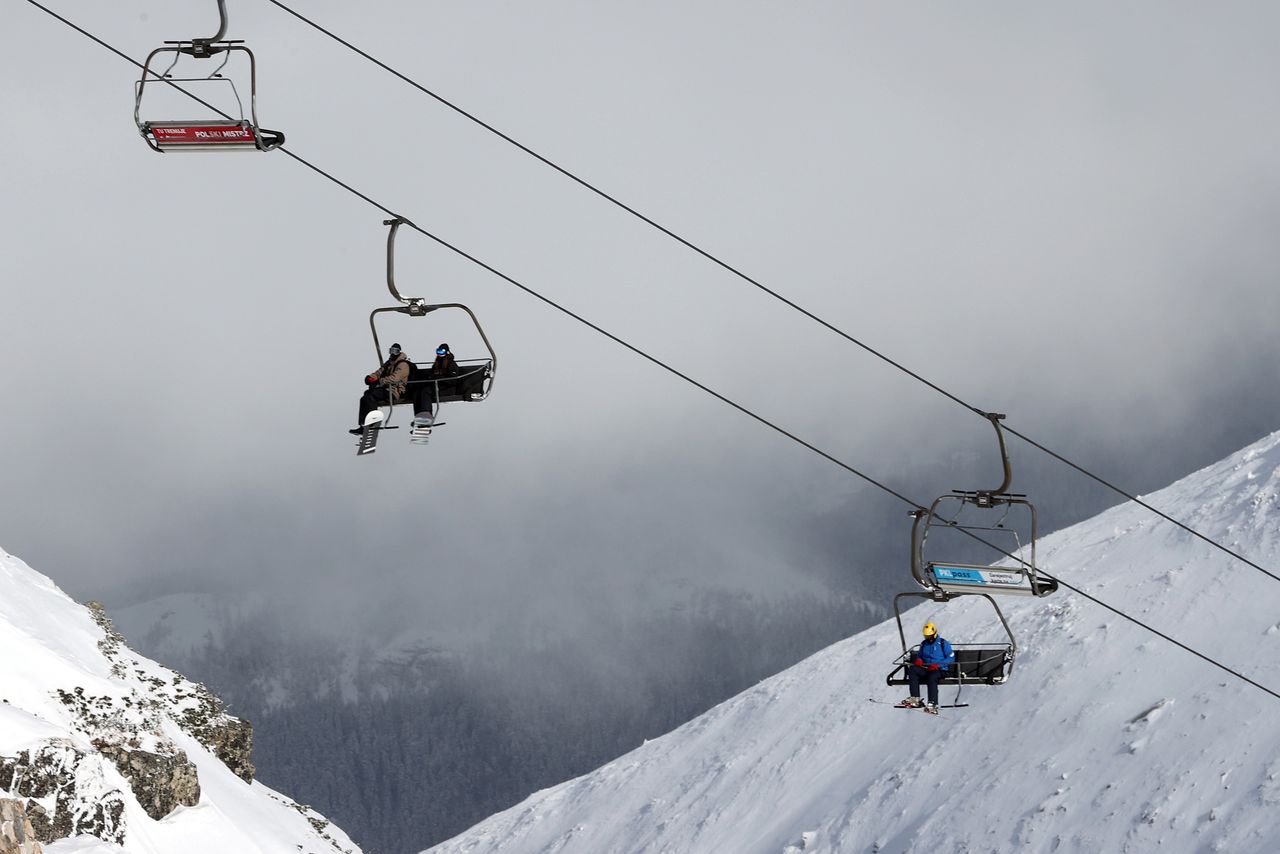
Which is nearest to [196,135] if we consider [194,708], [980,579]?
[980,579]

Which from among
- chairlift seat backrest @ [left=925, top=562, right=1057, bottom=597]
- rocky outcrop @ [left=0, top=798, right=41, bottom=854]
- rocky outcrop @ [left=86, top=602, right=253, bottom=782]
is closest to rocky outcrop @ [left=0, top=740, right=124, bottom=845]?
rocky outcrop @ [left=0, top=798, right=41, bottom=854]

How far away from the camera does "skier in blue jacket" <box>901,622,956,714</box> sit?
1271 inches

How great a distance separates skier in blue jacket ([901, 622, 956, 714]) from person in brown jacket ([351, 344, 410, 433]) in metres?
11.7

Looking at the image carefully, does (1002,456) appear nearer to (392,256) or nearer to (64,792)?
(392,256)

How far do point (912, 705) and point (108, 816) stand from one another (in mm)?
25357

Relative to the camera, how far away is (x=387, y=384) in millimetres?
26484

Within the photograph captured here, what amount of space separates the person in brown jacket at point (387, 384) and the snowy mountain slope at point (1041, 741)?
5398cm

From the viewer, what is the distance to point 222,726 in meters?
69.2

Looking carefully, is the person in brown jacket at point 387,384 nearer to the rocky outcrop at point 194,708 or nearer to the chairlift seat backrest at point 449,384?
the chairlift seat backrest at point 449,384

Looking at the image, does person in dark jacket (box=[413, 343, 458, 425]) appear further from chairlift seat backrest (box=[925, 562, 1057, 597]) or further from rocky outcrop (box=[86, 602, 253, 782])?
rocky outcrop (box=[86, 602, 253, 782])

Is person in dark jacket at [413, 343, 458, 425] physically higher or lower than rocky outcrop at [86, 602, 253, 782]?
higher

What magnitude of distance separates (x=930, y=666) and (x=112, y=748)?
30.8 meters

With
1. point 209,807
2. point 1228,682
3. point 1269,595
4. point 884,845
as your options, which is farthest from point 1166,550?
point 209,807

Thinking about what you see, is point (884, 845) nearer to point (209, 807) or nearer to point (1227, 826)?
point (1227, 826)
